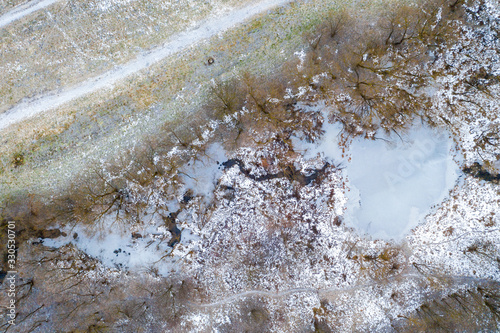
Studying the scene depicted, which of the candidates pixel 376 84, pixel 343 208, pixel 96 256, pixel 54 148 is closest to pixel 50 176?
pixel 54 148

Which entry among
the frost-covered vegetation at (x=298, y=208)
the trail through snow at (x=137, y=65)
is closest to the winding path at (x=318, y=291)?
the frost-covered vegetation at (x=298, y=208)

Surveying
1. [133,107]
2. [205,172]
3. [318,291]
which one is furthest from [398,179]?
[133,107]

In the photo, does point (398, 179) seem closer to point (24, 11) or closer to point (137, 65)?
point (137, 65)

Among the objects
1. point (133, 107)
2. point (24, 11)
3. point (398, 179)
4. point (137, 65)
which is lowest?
point (398, 179)

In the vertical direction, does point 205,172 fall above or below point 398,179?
above

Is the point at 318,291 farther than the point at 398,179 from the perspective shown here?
Yes

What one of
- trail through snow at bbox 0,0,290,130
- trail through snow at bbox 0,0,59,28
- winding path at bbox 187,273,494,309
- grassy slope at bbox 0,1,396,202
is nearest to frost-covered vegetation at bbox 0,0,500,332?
Result: winding path at bbox 187,273,494,309

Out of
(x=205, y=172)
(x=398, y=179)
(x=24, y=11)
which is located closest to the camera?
(x=398, y=179)
